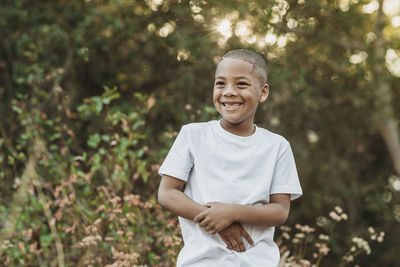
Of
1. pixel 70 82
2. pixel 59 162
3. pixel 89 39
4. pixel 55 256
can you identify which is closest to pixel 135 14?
pixel 89 39

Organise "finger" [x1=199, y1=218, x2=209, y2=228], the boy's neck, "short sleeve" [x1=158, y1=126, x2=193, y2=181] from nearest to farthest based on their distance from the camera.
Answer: "finger" [x1=199, y1=218, x2=209, y2=228], "short sleeve" [x1=158, y1=126, x2=193, y2=181], the boy's neck

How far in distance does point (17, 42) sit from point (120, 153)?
201 cm

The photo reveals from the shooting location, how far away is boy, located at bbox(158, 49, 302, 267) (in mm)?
1946

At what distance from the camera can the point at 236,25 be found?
462 centimetres

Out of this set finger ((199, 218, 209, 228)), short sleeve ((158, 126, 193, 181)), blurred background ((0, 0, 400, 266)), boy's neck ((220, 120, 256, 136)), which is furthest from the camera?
blurred background ((0, 0, 400, 266))

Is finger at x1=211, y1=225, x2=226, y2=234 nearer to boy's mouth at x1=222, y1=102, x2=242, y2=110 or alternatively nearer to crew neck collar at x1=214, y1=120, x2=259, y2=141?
crew neck collar at x1=214, y1=120, x2=259, y2=141

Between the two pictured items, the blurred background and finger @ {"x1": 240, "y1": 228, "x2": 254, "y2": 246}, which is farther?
the blurred background

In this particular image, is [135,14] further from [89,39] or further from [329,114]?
[329,114]

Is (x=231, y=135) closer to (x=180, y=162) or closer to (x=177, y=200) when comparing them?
(x=180, y=162)

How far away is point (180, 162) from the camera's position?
2.01m

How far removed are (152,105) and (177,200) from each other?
2410 millimetres

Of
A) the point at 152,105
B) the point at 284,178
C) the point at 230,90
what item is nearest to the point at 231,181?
the point at 284,178

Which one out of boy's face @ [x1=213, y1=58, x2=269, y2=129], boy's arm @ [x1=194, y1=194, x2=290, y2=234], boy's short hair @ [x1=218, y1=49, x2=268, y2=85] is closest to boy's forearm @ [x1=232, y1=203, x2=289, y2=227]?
boy's arm @ [x1=194, y1=194, x2=290, y2=234]

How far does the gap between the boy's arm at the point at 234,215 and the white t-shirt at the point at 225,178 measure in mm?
52
